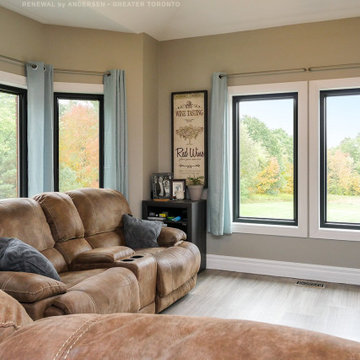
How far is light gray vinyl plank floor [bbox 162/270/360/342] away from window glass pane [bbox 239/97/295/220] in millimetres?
847

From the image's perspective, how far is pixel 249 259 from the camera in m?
4.88

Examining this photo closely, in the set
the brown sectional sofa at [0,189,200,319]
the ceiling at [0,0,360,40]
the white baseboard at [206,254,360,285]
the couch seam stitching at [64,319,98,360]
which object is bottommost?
the white baseboard at [206,254,360,285]

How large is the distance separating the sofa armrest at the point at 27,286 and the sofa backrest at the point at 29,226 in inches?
22.5

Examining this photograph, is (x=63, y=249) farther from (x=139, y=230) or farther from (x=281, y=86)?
(x=281, y=86)

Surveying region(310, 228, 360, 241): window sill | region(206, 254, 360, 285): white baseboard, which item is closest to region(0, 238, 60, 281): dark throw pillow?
region(206, 254, 360, 285): white baseboard

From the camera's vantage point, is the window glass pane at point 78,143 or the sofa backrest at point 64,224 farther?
the window glass pane at point 78,143

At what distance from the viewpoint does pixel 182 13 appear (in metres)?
4.80

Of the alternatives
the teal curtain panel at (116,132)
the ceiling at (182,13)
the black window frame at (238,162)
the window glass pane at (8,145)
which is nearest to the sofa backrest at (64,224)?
the window glass pane at (8,145)

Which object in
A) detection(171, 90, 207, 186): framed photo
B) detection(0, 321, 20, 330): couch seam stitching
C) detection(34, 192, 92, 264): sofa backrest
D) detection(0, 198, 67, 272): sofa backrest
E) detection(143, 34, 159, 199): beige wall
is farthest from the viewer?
detection(171, 90, 207, 186): framed photo

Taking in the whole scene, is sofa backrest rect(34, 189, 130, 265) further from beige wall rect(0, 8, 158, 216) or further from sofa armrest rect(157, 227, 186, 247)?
beige wall rect(0, 8, 158, 216)

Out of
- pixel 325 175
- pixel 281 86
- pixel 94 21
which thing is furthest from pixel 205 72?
pixel 325 175

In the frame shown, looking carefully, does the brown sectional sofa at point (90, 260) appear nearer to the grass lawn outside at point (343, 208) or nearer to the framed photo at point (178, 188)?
the framed photo at point (178, 188)

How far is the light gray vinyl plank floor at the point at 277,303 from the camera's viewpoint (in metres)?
3.36

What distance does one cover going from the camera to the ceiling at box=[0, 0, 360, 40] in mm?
4230
